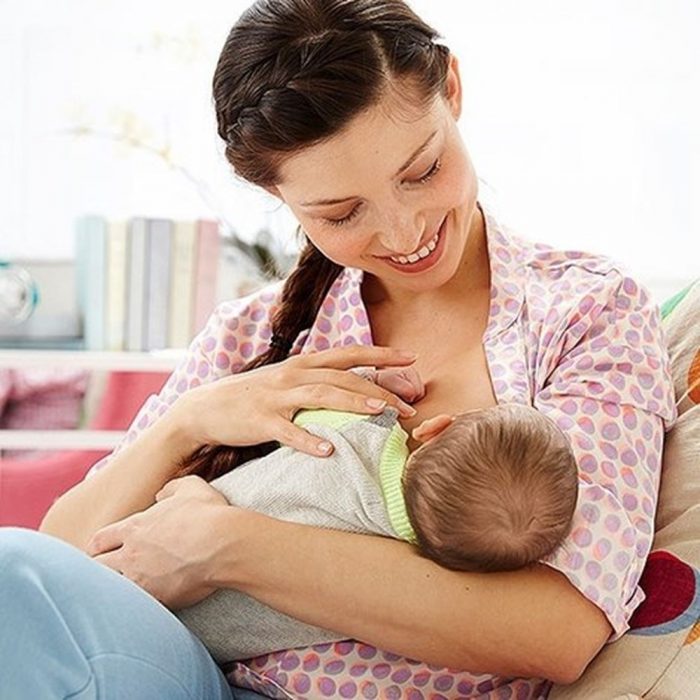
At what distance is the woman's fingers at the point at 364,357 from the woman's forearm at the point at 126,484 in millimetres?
210

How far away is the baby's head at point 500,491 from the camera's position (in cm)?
143

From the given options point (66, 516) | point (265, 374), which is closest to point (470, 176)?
point (265, 374)

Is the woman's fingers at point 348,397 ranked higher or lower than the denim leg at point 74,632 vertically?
higher

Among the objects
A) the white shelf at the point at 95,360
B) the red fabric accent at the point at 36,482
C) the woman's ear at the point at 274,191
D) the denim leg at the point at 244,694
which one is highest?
the woman's ear at the point at 274,191

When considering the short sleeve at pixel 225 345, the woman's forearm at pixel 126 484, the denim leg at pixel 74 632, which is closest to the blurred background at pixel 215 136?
the short sleeve at pixel 225 345

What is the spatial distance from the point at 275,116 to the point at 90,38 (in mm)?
2099

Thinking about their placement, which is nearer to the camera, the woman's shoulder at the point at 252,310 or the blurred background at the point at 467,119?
the woman's shoulder at the point at 252,310

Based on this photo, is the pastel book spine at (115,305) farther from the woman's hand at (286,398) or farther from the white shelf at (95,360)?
the woman's hand at (286,398)

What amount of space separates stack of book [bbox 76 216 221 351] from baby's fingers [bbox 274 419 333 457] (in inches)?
65.1

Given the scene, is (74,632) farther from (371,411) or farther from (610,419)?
(610,419)

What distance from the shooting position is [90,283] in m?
3.32

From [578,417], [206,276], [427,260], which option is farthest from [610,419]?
[206,276]

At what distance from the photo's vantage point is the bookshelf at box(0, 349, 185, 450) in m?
3.07

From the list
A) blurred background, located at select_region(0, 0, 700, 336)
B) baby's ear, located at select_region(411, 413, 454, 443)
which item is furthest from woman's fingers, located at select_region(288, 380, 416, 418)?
blurred background, located at select_region(0, 0, 700, 336)
